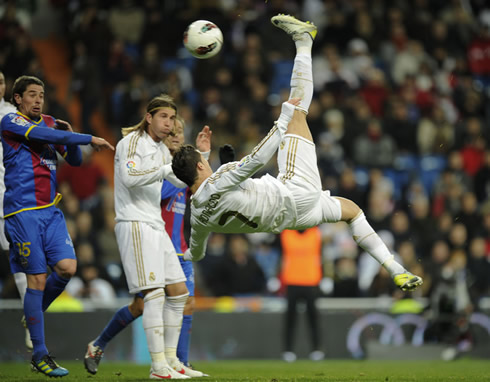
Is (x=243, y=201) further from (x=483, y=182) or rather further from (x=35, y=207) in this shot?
(x=483, y=182)

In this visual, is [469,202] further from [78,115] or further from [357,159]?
[78,115]

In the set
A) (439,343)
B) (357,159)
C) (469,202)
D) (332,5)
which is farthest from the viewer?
(332,5)

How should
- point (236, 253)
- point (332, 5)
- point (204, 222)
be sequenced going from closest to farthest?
point (204, 222)
point (236, 253)
point (332, 5)

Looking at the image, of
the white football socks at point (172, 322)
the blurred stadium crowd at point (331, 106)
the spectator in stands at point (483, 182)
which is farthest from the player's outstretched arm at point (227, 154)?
the spectator in stands at point (483, 182)

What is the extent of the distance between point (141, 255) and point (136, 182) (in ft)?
2.23

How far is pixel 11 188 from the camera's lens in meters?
7.75

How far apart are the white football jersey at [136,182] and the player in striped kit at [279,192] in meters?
0.50

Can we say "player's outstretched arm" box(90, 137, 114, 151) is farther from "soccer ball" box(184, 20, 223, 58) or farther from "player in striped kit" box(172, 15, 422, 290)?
"soccer ball" box(184, 20, 223, 58)

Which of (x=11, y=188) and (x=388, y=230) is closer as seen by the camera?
(x=11, y=188)

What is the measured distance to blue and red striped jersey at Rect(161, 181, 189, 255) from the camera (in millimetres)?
8695

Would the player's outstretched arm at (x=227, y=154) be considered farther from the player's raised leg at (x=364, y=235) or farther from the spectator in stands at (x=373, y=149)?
the spectator in stands at (x=373, y=149)

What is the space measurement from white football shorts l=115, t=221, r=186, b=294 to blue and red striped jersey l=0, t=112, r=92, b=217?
2.59ft

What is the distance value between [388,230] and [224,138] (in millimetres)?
3410

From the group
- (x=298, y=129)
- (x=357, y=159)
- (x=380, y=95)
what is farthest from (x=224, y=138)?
(x=298, y=129)
